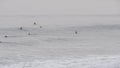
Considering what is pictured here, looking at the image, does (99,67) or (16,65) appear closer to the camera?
(99,67)

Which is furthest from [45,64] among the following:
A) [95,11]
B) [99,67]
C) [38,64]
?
[95,11]

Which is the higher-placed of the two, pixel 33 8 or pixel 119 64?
pixel 33 8

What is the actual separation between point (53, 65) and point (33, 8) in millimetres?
65488

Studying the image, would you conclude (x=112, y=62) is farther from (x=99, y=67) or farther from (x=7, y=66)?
(x=7, y=66)

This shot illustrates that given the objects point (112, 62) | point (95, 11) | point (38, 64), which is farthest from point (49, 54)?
point (95, 11)

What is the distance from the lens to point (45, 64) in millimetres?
12906

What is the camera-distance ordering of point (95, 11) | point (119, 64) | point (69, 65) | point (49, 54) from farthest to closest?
point (95, 11) → point (49, 54) → point (69, 65) → point (119, 64)

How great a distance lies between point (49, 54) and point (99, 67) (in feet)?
21.7

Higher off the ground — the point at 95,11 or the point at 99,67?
the point at 95,11

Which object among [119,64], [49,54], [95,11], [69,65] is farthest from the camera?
[95,11]

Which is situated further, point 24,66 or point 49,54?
point 49,54

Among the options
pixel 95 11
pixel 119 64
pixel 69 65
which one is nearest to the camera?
pixel 119 64

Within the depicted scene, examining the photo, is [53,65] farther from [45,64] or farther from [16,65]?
[16,65]

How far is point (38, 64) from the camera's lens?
13.0 m
